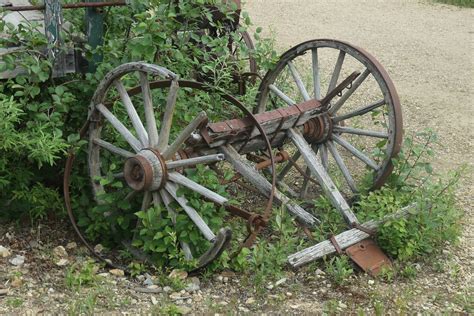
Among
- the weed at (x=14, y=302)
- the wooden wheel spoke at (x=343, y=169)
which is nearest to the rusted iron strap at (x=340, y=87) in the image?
the wooden wheel spoke at (x=343, y=169)

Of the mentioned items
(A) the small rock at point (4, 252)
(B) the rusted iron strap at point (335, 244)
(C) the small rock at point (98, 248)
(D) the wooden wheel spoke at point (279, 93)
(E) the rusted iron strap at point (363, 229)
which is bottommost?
(C) the small rock at point (98, 248)

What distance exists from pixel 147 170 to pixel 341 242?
136 centimetres

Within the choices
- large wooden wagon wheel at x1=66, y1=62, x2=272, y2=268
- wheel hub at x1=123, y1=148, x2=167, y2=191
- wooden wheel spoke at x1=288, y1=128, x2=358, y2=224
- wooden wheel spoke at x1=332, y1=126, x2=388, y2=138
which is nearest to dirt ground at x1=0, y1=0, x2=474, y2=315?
large wooden wagon wheel at x1=66, y1=62, x2=272, y2=268

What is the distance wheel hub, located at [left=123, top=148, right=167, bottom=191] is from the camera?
4480 mm

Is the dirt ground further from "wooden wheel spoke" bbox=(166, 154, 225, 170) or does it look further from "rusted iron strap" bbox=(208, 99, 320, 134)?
"rusted iron strap" bbox=(208, 99, 320, 134)

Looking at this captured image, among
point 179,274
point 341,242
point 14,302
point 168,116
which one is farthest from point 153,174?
point 341,242

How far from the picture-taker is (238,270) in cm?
466

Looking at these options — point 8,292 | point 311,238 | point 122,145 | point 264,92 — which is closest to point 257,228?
point 311,238

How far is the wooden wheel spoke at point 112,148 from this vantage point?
4719mm

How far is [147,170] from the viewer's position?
4473mm

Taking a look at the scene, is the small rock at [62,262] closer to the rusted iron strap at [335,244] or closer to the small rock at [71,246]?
the small rock at [71,246]

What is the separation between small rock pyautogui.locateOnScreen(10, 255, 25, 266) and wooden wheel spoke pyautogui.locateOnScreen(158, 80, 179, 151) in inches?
44.1

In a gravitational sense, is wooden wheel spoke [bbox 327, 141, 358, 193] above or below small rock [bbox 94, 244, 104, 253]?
above

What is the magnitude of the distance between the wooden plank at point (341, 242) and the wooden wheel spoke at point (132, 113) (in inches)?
→ 46.7
